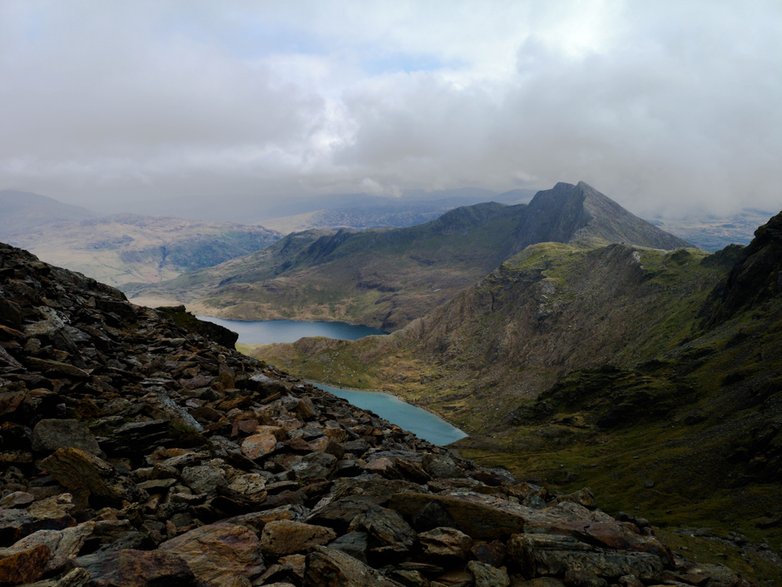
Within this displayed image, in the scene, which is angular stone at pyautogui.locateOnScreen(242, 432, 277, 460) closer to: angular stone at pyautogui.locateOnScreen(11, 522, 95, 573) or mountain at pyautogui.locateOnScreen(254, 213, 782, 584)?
angular stone at pyautogui.locateOnScreen(11, 522, 95, 573)

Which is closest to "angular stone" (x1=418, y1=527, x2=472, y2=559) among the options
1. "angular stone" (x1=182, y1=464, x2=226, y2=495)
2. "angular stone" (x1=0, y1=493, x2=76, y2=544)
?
"angular stone" (x1=182, y1=464, x2=226, y2=495)

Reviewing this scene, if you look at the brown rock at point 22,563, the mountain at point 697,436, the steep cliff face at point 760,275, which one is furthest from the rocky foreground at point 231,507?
the steep cliff face at point 760,275

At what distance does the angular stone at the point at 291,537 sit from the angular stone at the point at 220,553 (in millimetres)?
270

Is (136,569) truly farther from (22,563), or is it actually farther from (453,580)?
(453,580)

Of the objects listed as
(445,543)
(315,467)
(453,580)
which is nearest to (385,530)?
(445,543)

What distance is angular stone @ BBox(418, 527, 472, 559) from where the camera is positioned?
36.9ft

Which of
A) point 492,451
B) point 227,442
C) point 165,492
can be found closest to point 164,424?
point 227,442

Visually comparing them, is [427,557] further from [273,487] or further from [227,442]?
[227,442]

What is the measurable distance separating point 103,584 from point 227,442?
9.86 meters

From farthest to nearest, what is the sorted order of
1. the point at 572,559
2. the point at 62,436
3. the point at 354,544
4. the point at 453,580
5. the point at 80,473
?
the point at 62,436 < the point at 572,559 < the point at 80,473 < the point at 354,544 < the point at 453,580

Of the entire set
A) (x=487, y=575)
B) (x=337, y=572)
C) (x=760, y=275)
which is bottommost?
(x=487, y=575)

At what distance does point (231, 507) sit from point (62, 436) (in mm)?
5619

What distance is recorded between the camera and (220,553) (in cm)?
974

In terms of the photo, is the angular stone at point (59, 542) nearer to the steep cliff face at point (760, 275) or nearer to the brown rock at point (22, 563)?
the brown rock at point (22, 563)
